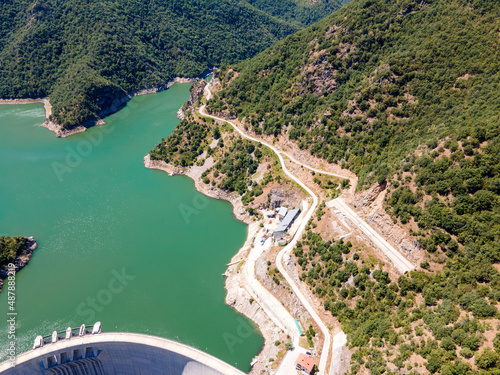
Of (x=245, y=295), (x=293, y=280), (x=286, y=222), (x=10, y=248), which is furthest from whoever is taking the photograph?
(x=286, y=222)

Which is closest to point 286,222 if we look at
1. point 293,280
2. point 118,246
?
point 293,280

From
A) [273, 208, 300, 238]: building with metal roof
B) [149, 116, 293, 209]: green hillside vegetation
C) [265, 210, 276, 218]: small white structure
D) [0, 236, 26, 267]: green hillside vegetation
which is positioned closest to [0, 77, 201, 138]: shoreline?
[149, 116, 293, 209]: green hillside vegetation

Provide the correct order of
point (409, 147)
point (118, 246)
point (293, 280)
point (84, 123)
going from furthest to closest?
point (84, 123) → point (118, 246) → point (409, 147) → point (293, 280)

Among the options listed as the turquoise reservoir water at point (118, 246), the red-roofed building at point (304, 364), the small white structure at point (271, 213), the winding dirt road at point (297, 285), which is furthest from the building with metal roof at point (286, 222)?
the red-roofed building at point (304, 364)

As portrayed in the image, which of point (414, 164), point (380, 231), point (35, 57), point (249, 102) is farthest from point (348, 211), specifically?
point (35, 57)

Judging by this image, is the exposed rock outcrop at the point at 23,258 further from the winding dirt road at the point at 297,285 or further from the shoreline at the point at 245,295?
the winding dirt road at the point at 297,285

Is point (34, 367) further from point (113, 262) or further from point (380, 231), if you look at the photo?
point (380, 231)

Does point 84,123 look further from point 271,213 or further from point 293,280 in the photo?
point 293,280

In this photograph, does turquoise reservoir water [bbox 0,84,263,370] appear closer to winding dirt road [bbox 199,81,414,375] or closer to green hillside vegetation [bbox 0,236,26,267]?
green hillside vegetation [bbox 0,236,26,267]
